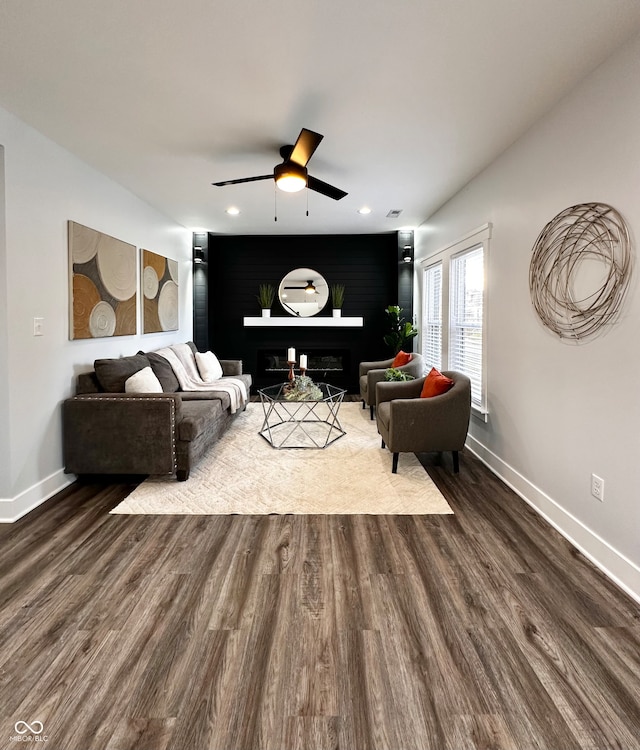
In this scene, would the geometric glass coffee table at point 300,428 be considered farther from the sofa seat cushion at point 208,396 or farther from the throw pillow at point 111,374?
the throw pillow at point 111,374

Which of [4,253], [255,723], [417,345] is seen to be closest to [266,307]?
[417,345]

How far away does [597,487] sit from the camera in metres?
2.41

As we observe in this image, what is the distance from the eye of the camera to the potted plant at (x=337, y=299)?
23.9 feet

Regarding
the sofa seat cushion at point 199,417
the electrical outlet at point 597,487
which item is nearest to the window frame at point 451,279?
the electrical outlet at point 597,487

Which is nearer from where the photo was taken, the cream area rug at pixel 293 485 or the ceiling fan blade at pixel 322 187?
the cream area rug at pixel 293 485

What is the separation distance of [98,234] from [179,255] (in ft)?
8.27

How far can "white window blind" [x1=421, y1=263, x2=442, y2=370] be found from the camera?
5.94 metres

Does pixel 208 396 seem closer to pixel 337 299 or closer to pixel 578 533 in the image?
pixel 578 533

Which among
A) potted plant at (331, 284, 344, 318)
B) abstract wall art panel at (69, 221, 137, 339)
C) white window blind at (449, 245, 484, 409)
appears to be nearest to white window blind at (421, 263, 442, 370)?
white window blind at (449, 245, 484, 409)

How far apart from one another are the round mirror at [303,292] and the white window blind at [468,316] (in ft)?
9.26

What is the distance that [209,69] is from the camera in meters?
2.40

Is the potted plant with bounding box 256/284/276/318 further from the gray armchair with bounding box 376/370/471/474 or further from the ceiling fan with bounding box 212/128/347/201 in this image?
the gray armchair with bounding box 376/370/471/474

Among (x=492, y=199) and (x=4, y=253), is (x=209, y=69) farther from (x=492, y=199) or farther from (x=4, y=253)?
(x=492, y=199)

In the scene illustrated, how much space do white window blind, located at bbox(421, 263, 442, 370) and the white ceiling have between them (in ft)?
7.02
